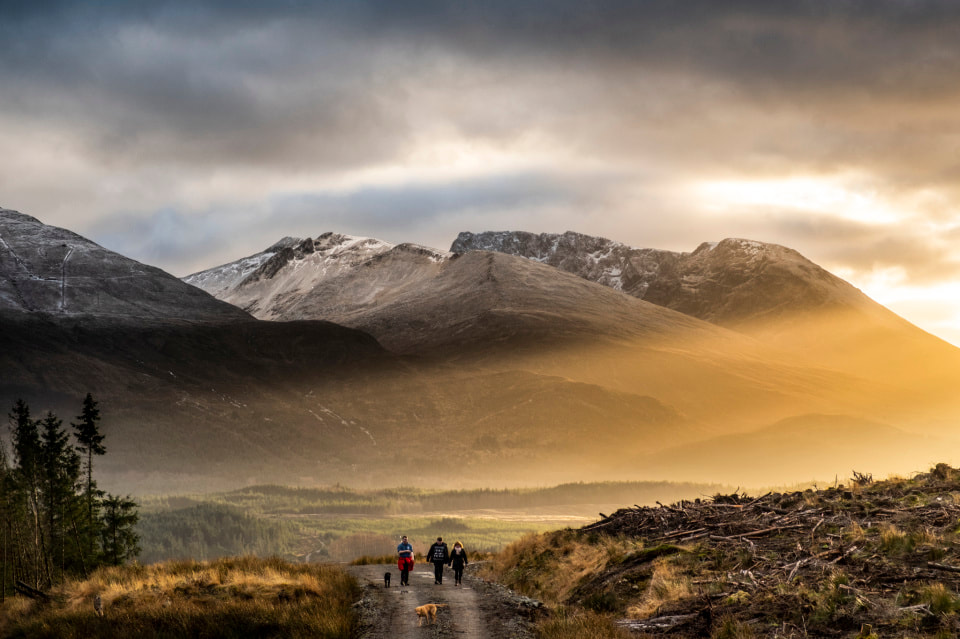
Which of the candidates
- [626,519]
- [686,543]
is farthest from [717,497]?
[686,543]

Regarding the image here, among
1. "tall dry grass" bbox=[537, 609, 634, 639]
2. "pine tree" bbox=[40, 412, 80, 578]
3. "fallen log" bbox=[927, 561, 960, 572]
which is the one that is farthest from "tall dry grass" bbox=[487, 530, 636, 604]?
"pine tree" bbox=[40, 412, 80, 578]

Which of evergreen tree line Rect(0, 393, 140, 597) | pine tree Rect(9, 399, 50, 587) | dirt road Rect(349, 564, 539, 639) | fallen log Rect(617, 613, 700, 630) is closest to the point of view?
fallen log Rect(617, 613, 700, 630)

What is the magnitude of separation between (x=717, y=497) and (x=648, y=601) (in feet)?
49.7

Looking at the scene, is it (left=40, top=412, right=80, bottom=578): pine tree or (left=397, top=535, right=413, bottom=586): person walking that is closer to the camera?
(left=397, top=535, right=413, bottom=586): person walking

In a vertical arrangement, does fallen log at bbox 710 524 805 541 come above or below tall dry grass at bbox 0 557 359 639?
above

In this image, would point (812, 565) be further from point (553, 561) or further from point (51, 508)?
point (51, 508)

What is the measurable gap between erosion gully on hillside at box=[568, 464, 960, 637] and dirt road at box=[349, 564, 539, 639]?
357cm

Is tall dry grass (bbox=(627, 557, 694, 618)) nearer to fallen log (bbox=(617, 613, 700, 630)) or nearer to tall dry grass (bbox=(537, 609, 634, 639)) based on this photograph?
fallen log (bbox=(617, 613, 700, 630))

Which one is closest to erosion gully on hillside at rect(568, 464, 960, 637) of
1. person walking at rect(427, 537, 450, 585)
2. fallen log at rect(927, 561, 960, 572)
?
fallen log at rect(927, 561, 960, 572)

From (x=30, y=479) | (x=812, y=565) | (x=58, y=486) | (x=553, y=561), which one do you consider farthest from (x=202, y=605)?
(x=58, y=486)

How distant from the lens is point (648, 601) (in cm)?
2912

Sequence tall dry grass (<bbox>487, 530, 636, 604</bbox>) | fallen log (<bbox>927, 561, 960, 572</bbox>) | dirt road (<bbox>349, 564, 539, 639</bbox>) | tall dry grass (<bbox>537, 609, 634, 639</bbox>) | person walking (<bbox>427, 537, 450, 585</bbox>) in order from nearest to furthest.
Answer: fallen log (<bbox>927, 561, 960, 572</bbox>), tall dry grass (<bbox>537, 609, 634, 639</bbox>), dirt road (<bbox>349, 564, 539, 639</bbox>), tall dry grass (<bbox>487, 530, 636, 604</bbox>), person walking (<bbox>427, 537, 450, 585</bbox>)

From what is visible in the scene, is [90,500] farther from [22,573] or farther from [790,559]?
[790,559]

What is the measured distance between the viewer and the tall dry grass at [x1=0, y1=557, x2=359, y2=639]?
35406 millimetres
